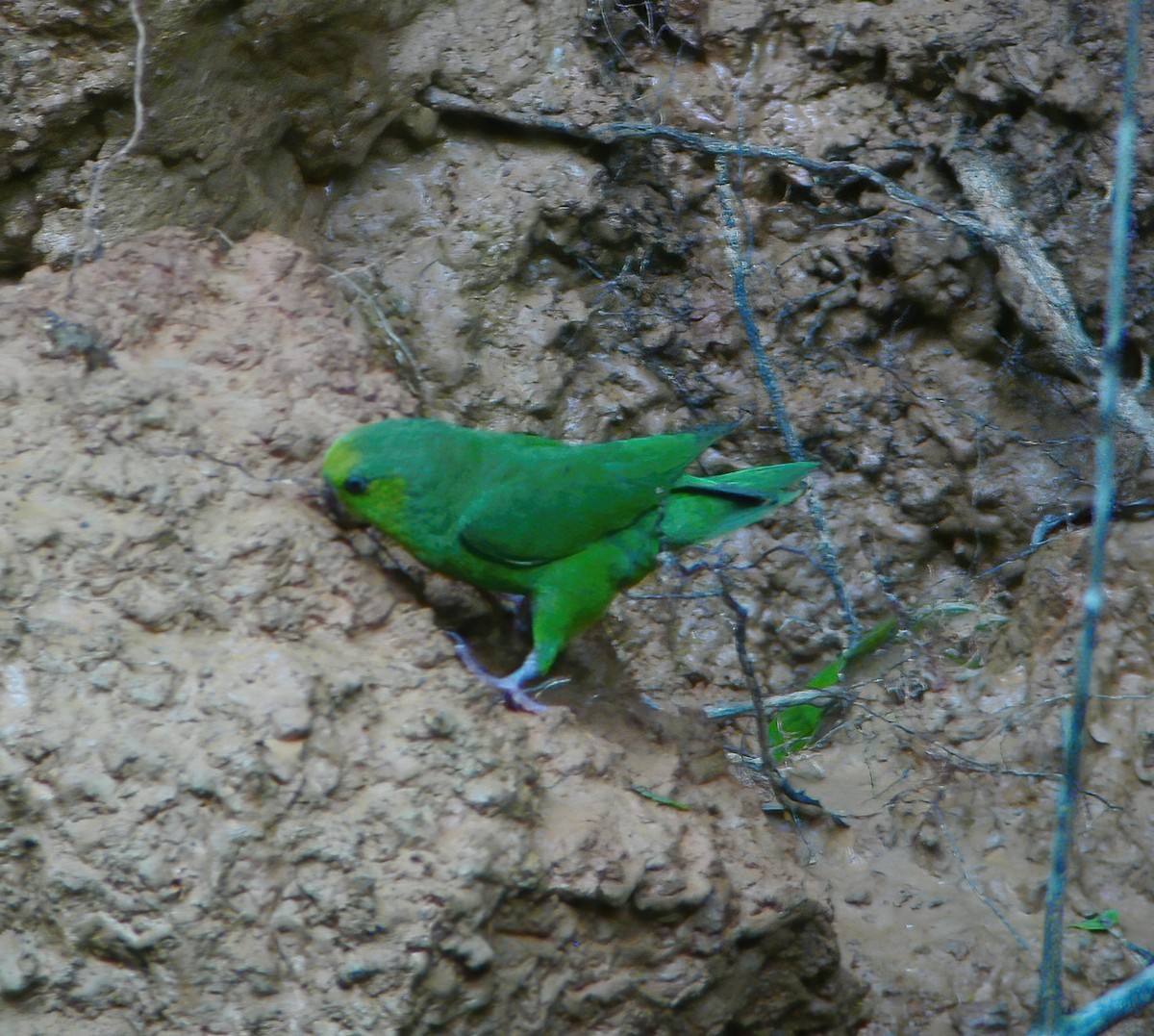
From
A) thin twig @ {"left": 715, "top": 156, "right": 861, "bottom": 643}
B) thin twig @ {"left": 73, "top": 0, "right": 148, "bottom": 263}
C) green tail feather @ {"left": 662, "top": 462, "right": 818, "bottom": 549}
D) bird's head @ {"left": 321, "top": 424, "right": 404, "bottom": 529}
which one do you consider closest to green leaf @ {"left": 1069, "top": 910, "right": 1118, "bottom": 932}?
thin twig @ {"left": 715, "top": 156, "right": 861, "bottom": 643}

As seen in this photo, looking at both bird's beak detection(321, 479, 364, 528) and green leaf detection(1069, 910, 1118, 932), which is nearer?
bird's beak detection(321, 479, 364, 528)

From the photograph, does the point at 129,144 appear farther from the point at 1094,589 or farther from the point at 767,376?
the point at 1094,589

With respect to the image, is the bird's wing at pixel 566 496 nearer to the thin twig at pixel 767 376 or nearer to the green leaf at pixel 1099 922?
the thin twig at pixel 767 376

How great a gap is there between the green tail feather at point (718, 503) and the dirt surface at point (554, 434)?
0.12 meters

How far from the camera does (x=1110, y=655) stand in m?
3.36

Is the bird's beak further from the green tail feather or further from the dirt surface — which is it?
the green tail feather

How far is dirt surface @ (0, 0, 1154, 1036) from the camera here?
6.57ft

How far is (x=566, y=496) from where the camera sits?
8.80 feet

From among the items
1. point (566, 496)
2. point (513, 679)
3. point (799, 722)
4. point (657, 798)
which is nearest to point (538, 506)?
point (566, 496)

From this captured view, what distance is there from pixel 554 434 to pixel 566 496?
1.21 metres

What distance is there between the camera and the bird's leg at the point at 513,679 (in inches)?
98.3

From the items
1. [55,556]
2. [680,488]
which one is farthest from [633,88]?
[55,556]

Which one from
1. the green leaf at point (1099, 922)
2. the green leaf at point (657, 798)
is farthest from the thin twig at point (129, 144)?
the green leaf at point (1099, 922)

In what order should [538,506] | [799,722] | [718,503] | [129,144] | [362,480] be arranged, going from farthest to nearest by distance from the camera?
[799,722] → [718,503] → [129,144] → [538,506] → [362,480]
